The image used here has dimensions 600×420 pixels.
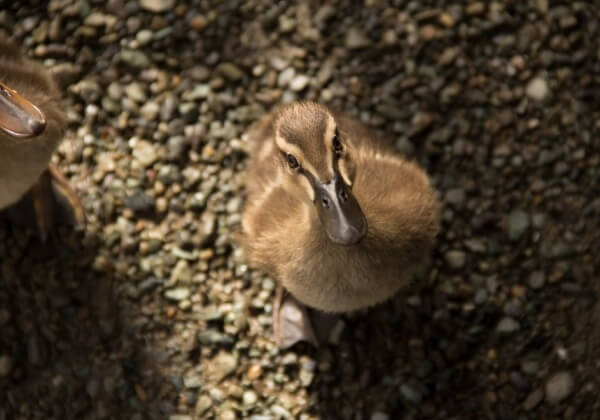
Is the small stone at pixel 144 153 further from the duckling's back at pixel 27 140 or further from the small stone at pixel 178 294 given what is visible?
the small stone at pixel 178 294

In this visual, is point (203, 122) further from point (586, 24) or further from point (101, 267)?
point (586, 24)

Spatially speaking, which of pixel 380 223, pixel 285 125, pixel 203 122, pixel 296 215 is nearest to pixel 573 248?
pixel 380 223

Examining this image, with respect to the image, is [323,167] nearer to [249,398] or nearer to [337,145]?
[337,145]

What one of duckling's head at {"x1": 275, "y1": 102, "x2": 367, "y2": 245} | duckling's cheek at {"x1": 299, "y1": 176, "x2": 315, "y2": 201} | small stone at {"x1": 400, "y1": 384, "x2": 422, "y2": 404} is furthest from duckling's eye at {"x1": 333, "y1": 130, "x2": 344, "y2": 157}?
small stone at {"x1": 400, "y1": 384, "x2": 422, "y2": 404}

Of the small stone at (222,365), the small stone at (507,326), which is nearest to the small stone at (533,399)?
the small stone at (507,326)

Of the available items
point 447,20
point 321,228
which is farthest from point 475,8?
point 321,228
